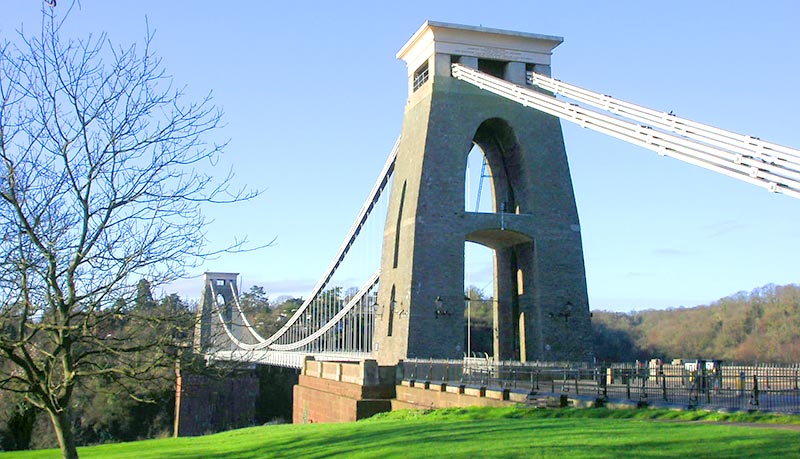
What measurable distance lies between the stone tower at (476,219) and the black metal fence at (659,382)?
7.91 ft

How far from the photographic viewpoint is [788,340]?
4103 cm

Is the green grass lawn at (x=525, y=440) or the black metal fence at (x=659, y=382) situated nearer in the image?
the green grass lawn at (x=525, y=440)

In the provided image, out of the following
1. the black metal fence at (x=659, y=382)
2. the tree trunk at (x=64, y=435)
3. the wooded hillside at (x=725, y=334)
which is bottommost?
the tree trunk at (x=64, y=435)

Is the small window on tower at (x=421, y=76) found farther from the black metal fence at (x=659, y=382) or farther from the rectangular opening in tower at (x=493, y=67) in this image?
the black metal fence at (x=659, y=382)

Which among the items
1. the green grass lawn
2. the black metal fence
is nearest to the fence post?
the black metal fence

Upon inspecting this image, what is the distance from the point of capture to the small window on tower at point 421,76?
87.2 ft

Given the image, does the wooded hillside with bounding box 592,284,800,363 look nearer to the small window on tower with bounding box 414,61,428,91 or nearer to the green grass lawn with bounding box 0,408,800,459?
the small window on tower with bounding box 414,61,428,91

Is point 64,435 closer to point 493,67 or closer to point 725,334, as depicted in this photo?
point 493,67

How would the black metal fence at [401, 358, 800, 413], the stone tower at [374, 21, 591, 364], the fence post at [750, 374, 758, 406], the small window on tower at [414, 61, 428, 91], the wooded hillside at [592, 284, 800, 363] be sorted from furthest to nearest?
the wooded hillside at [592, 284, 800, 363] < the small window on tower at [414, 61, 428, 91] < the stone tower at [374, 21, 591, 364] < the black metal fence at [401, 358, 800, 413] < the fence post at [750, 374, 758, 406]

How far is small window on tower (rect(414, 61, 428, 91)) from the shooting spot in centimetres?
2658

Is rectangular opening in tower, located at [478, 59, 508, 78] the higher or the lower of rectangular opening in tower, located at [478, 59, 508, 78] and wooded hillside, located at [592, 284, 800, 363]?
the higher

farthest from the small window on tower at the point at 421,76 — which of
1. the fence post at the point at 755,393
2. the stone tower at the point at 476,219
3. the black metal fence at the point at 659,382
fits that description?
the fence post at the point at 755,393

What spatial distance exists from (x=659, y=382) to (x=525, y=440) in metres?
9.13

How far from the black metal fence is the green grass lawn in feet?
3.87
